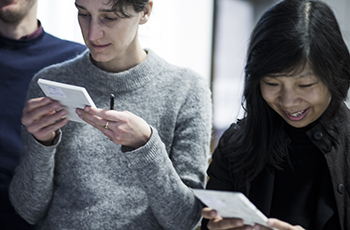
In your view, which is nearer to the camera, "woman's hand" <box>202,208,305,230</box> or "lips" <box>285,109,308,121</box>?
"woman's hand" <box>202,208,305,230</box>

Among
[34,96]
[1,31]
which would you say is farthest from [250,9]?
[34,96]

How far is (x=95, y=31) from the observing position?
52.6 inches

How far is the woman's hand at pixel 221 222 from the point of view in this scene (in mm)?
1027

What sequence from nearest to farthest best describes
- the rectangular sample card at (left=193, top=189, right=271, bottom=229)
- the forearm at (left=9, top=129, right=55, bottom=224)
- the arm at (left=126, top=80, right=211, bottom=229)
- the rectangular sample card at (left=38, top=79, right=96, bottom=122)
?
the rectangular sample card at (left=193, top=189, right=271, bottom=229), the rectangular sample card at (left=38, top=79, right=96, bottom=122), the arm at (left=126, top=80, right=211, bottom=229), the forearm at (left=9, top=129, right=55, bottom=224)

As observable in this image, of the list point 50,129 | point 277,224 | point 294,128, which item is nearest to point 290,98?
point 294,128

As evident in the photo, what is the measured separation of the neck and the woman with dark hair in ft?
3.61

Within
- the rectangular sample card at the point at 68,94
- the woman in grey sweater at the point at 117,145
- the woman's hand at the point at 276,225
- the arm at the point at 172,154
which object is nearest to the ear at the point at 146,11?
the woman in grey sweater at the point at 117,145

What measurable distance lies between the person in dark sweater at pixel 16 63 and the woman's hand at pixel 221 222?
954 millimetres

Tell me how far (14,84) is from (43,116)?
58 cm

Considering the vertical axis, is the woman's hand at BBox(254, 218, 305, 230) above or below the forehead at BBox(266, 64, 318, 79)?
below

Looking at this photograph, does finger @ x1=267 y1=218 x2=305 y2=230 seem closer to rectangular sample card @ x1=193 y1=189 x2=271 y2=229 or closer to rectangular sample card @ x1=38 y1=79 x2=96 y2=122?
rectangular sample card @ x1=193 y1=189 x2=271 y2=229

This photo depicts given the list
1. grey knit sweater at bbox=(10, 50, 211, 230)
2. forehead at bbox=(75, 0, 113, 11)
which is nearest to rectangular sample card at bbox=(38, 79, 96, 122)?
grey knit sweater at bbox=(10, 50, 211, 230)

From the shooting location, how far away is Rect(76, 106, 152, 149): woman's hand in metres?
1.21

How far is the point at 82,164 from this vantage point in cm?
140
